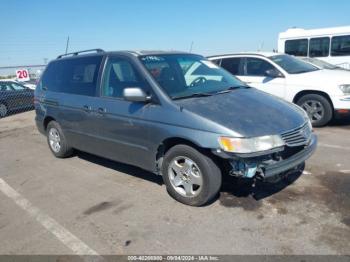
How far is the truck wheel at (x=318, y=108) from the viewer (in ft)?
25.7

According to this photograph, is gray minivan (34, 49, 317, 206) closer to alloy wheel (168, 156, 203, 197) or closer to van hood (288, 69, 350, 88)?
alloy wheel (168, 156, 203, 197)

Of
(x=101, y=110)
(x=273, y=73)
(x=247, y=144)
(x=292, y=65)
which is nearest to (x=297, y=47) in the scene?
(x=292, y=65)

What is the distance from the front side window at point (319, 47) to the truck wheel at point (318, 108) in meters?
7.42

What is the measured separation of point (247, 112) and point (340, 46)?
11.8m

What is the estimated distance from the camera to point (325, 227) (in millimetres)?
3566

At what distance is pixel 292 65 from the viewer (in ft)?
28.3

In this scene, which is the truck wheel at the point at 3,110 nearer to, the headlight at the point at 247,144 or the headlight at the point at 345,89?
the headlight at the point at 345,89

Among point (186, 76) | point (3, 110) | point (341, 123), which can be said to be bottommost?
point (3, 110)

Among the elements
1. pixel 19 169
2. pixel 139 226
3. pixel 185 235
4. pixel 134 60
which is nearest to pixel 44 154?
pixel 19 169

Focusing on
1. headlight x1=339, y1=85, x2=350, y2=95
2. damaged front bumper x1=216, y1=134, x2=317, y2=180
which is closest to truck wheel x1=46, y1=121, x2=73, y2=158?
damaged front bumper x1=216, y1=134, x2=317, y2=180

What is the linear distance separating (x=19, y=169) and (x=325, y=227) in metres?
5.04

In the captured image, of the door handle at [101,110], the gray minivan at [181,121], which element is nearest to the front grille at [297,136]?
the gray minivan at [181,121]

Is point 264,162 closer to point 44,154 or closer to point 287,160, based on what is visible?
point 287,160

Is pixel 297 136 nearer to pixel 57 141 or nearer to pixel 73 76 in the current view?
pixel 73 76
